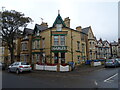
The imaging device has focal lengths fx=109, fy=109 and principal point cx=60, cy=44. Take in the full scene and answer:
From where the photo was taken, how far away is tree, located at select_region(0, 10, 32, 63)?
70.7 feet

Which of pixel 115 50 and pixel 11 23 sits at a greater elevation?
pixel 11 23

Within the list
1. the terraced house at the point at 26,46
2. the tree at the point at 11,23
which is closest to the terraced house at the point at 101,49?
the terraced house at the point at 26,46

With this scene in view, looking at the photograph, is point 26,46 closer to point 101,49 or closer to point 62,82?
point 62,82

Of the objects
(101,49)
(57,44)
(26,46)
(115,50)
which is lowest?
(115,50)

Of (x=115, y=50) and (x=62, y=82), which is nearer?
(x=62, y=82)

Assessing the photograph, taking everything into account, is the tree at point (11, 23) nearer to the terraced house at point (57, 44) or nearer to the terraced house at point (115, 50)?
the terraced house at point (57, 44)

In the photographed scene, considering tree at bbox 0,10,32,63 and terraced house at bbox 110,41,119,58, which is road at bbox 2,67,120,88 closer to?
tree at bbox 0,10,32,63

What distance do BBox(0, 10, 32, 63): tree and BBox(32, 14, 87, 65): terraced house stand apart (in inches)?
143

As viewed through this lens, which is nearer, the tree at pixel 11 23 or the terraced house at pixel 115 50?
the tree at pixel 11 23

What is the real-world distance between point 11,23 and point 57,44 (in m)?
10.1

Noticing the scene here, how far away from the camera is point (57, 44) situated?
2152cm

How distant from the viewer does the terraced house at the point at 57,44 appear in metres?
21.2

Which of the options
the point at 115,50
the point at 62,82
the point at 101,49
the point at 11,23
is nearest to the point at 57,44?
the point at 11,23

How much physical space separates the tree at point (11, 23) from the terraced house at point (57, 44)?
12.0ft
